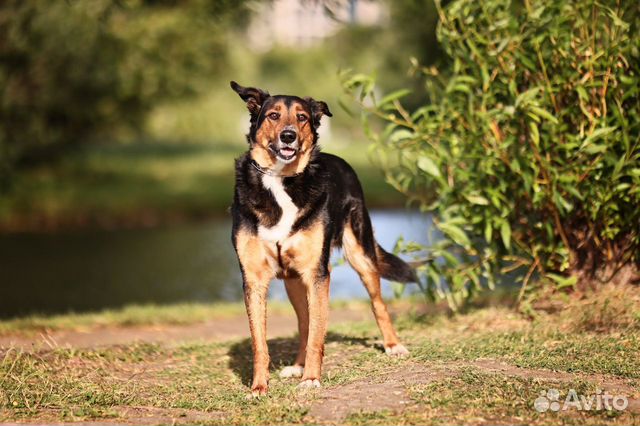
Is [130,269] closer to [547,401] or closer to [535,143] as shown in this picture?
[535,143]

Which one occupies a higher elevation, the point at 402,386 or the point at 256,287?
the point at 256,287

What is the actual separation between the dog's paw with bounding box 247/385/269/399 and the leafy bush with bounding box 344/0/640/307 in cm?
279

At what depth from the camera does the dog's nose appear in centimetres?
665

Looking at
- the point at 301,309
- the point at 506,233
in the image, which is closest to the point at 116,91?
the point at 506,233

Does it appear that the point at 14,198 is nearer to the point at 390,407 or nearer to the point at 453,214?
the point at 453,214

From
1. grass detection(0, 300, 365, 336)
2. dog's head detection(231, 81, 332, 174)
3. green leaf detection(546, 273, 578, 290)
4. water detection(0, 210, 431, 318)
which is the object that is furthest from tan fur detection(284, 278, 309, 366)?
water detection(0, 210, 431, 318)

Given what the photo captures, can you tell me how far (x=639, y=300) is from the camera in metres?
8.49

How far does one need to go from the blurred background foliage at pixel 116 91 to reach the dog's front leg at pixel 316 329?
5823mm

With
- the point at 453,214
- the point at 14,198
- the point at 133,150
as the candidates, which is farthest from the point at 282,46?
the point at 453,214

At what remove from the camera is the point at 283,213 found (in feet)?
22.3

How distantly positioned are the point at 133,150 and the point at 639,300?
31949mm

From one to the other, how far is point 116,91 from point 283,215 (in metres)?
19.3

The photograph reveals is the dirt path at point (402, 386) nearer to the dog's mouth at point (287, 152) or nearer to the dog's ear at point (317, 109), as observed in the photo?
the dog's mouth at point (287, 152)

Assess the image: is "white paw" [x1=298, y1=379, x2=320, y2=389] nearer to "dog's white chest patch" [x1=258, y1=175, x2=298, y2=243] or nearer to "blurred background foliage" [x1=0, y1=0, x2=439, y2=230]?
"dog's white chest patch" [x1=258, y1=175, x2=298, y2=243]
